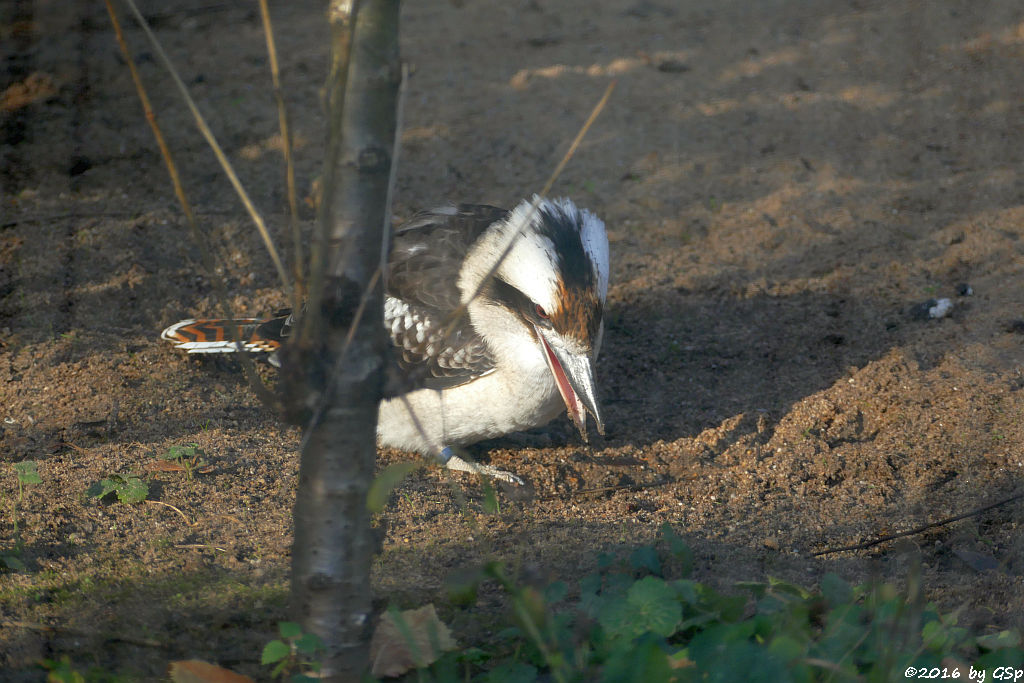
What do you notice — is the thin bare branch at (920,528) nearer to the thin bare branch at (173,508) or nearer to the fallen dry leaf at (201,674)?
the fallen dry leaf at (201,674)

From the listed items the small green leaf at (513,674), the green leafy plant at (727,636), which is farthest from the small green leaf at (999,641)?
the small green leaf at (513,674)

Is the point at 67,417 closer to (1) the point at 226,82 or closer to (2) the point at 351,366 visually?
(2) the point at 351,366

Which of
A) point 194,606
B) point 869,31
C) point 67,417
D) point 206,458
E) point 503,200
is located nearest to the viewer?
point 194,606

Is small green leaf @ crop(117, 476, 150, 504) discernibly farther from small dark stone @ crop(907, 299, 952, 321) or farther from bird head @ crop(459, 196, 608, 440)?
small dark stone @ crop(907, 299, 952, 321)

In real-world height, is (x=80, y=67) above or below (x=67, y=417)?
above

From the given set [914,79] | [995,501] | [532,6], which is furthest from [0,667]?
[532,6]

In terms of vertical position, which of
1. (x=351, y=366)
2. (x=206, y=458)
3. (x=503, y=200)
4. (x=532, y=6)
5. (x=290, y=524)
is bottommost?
(x=290, y=524)

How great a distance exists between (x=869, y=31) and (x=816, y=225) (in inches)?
157

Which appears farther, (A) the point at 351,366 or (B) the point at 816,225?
(B) the point at 816,225

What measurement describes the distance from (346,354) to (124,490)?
1.62 metres

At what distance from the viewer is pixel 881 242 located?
557 cm

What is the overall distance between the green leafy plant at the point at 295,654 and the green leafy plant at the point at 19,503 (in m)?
1.01

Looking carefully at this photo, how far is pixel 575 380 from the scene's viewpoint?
366 cm

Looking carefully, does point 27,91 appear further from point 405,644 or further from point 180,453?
point 405,644
